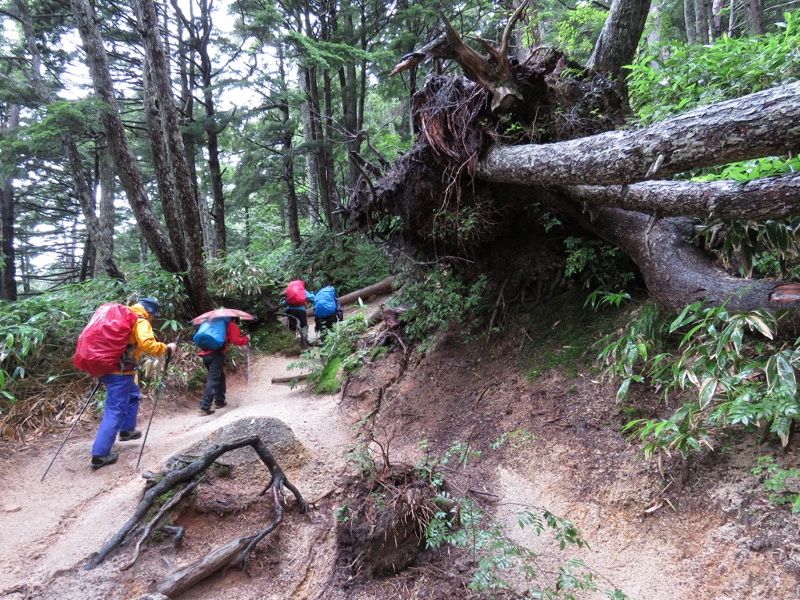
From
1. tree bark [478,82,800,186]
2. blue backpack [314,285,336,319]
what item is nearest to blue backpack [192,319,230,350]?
blue backpack [314,285,336,319]

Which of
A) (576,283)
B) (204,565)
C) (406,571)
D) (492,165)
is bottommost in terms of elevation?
(406,571)

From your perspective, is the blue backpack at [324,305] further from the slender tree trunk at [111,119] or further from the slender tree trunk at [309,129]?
the slender tree trunk at [309,129]

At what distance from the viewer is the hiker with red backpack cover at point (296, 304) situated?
930 cm

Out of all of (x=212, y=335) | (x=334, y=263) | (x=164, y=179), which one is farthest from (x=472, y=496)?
(x=334, y=263)

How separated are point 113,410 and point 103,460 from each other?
0.58 m

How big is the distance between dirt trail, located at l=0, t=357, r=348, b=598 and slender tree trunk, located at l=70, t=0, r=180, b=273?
445 cm

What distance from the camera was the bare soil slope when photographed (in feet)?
7.79

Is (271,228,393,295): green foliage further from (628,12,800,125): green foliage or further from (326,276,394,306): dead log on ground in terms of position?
(628,12,800,125): green foliage

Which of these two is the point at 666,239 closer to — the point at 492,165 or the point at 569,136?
the point at 569,136

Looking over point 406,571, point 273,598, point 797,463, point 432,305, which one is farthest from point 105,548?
point 797,463

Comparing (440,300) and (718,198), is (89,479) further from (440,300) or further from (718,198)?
(718,198)

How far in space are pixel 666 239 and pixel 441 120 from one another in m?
2.59

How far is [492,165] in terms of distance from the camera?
13.6ft

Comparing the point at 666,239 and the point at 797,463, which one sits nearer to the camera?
the point at 797,463
